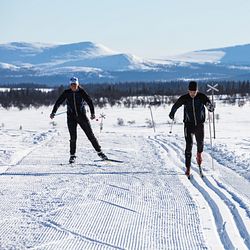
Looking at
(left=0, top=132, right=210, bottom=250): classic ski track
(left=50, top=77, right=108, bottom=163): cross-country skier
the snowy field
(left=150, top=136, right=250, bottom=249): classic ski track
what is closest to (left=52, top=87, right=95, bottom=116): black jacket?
(left=50, top=77, right=108, bottom=163): cross-country skier

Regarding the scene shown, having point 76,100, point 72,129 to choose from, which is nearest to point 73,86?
point 76,100

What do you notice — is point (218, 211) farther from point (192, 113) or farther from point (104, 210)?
point (192, 113)

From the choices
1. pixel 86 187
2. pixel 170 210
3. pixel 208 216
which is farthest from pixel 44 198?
pixel 208 216

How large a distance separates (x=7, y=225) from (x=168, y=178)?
400 cm

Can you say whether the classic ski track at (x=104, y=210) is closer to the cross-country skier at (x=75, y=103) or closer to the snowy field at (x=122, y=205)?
the snowy field at (x=122, y=205)

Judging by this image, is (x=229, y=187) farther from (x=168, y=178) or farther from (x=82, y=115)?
(x=82, y=115)

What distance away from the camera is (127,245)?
5102 millimetres

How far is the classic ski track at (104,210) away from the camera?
523 cm

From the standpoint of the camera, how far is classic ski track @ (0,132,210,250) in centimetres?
523

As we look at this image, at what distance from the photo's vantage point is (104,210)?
6.58m

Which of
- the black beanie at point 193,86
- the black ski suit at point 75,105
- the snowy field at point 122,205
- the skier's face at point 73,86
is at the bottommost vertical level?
the snowy field at point 122,205

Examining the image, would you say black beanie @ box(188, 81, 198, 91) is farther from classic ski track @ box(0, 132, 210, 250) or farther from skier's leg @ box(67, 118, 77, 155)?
skier's leg @ box(67, 118, 77, 155)

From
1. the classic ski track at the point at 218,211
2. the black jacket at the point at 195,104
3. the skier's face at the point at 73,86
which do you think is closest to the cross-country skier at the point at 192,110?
the black jacket at the point at 195,104

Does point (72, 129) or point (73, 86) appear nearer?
point (73, 86)
